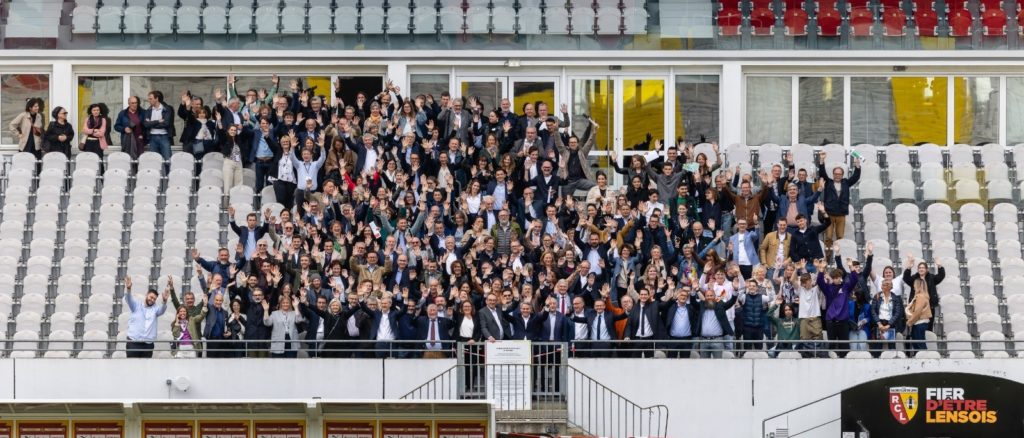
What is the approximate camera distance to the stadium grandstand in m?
36.7

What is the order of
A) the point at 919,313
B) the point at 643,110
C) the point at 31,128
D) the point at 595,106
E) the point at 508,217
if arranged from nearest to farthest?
the point at 919,313 → the point at 508,217 → the point at 31,128 → the point at 595,106 → the point at 643,110

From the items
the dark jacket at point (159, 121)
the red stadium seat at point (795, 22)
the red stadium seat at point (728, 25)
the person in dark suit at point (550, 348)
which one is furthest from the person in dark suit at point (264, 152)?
the red stadium seat at point (795, 22)

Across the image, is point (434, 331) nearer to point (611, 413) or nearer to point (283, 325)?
point (283, 325)

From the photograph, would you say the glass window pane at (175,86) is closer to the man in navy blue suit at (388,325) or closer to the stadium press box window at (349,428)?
the man in navy blue suit at (388,325)

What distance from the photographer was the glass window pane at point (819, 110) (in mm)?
44906

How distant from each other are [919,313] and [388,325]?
26.3 ft

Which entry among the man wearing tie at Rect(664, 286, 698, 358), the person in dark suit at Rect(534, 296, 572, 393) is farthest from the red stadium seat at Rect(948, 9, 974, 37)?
the person in dark suit at Rect(534, 296, 572, 393)

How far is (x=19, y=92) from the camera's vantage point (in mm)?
44719

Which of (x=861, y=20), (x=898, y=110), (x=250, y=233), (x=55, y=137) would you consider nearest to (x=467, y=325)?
(x=250, y=233)

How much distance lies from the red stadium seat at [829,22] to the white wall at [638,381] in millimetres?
9199

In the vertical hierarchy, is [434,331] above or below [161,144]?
below

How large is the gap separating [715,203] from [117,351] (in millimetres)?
9621

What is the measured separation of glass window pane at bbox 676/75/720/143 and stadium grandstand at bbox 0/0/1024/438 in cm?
6

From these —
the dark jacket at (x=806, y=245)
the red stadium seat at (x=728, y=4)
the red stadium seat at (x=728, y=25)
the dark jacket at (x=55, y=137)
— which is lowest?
the dark jacket at (x=806, y=245)
